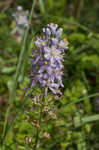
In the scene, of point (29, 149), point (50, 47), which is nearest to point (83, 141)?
point (29, 149)

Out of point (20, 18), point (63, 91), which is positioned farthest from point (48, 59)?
point (20, 18)

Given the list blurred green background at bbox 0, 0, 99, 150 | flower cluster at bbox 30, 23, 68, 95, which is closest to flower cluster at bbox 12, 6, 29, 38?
blurred green background at bbox 0, 0, 99, 150

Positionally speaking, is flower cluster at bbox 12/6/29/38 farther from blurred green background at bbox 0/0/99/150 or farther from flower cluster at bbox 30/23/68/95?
flower cluster at bbox 30/23/68/95

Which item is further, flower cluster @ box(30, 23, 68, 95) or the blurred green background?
the blurred green background

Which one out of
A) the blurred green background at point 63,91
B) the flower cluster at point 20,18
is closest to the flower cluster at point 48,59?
the blurred green background at point 63,91

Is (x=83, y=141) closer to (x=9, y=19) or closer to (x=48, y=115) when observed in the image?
(x=48, y=115)

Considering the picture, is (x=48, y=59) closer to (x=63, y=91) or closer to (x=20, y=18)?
(x=63, y=91)

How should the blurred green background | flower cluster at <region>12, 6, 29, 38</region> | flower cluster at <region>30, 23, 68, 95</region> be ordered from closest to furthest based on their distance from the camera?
1. flower cluster at <region>30, 23, 68, 95</region>
2. the blurred green background
3. flower cluster at <region>12, 6, 29, 38</region>
